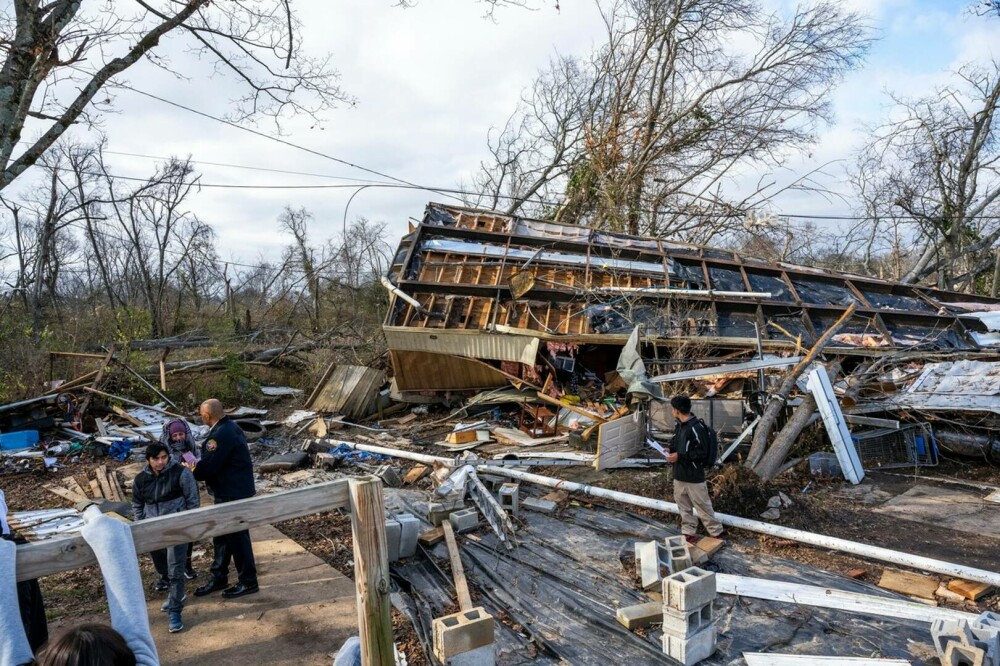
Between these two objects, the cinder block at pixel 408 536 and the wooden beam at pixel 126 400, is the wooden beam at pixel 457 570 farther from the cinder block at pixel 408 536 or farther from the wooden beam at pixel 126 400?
the wooden beam at pixel 126 400

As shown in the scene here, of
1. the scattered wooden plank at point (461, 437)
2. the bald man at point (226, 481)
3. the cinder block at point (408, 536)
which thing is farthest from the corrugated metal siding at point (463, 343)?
the bald man at point (226, 481)

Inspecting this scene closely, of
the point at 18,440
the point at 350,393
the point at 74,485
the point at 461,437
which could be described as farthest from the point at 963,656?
the point at 18,440

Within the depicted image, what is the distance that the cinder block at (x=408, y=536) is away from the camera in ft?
19.6

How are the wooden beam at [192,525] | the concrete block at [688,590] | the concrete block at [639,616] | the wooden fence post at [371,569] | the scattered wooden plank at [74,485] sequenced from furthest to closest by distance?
the scattered wooden plank at [74,485] < the concrete block at [639,616] < the concrete block at [688,590] < the wooden fence post at [371,569] < the wooden beam at [192,525]

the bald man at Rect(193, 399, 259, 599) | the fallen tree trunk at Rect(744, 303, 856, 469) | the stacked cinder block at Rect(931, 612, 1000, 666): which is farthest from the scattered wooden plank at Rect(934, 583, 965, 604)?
the bald man at Rect(193, 399, 259, 599)

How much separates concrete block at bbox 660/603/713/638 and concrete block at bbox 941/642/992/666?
56.2 inches

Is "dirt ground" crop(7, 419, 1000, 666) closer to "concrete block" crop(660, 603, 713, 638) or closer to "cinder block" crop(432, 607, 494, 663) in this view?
"cinder block" crop(432, 607, 494, 663)

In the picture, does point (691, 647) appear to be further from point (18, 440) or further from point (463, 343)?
point (18, 440)

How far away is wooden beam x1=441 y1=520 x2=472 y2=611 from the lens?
16.4 ft

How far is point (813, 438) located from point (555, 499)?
14.6 feet

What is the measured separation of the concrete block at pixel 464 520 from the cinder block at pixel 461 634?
2.60 meters

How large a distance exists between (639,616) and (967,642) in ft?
6.87

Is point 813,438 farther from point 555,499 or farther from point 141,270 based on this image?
point 141,270

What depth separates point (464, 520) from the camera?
6.72 meters
